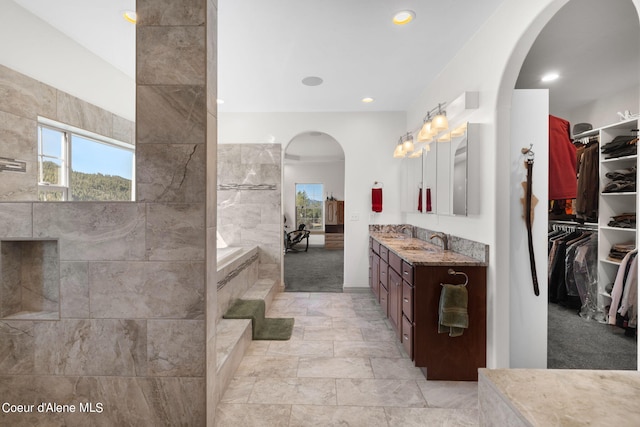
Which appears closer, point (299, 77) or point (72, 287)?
point (72, 287)

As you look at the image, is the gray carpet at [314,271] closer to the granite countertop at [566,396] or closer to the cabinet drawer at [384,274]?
the cabinet drawer at [384,274]

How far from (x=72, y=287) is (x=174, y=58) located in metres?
1.38

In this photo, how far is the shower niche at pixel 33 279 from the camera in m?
1.74

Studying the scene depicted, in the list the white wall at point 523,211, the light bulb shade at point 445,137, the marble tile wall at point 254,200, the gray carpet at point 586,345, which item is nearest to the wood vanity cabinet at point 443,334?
the white wall at point 523,211

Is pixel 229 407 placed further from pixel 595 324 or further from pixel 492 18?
pixel 595 324

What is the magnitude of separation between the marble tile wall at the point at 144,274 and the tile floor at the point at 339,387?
1.52 ft

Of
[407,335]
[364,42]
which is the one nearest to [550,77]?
[364,42]

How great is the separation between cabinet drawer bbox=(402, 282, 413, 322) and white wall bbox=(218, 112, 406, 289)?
198cm

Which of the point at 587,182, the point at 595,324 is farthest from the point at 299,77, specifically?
the point at 595,324

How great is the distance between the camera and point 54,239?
5.53 feet

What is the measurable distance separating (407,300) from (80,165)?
10.2 feet

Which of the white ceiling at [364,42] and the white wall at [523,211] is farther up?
the white ceiling at [364,42]

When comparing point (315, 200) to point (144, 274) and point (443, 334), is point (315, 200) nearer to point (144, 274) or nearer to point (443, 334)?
point (443, 334)

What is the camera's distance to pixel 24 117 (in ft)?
7.26
